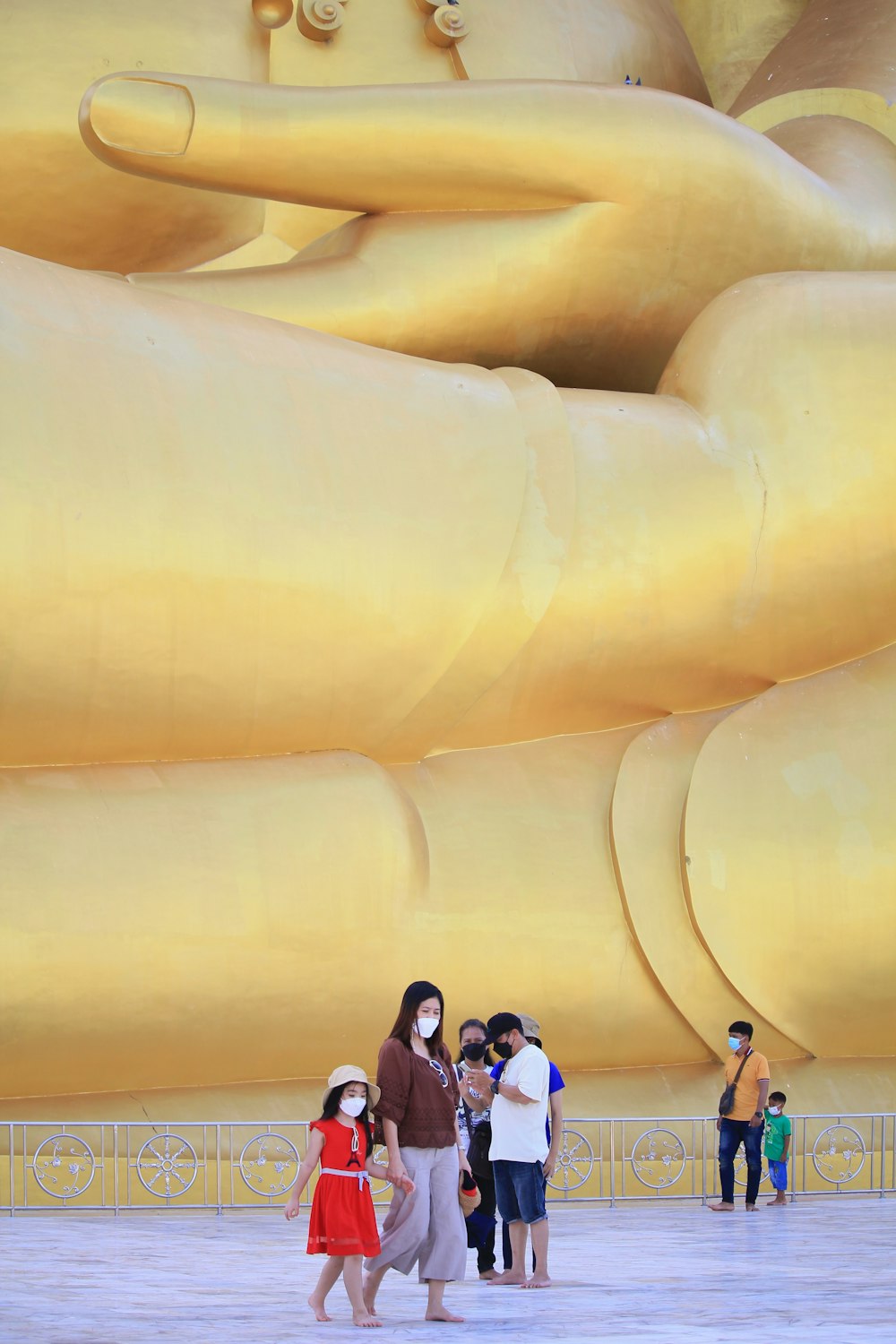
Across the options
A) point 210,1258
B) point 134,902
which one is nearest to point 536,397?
point 134,902

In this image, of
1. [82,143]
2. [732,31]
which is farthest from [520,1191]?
[732,31]

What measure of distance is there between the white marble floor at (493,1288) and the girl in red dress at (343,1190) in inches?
3.7

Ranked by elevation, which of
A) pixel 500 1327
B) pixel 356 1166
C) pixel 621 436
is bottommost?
pixel 500 1327

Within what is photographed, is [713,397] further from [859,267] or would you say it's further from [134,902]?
[134,902]

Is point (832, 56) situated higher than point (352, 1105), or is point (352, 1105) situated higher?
point (832, 56)

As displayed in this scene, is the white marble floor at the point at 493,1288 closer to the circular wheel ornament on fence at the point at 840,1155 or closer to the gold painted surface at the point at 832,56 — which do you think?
the circular wheel ornament on fence at the point at 840,1155

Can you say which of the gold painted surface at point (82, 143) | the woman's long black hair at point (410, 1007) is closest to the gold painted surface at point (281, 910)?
the woman's long black hair at point (410, 1007)

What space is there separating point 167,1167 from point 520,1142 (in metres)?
2.10

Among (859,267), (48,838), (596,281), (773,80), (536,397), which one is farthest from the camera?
(773,80)

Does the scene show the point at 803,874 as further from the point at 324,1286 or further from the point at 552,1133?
the point at 324,1286

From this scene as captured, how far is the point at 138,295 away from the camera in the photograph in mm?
7141

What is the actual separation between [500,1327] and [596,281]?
17.0ft

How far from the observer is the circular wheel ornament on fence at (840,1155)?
293 inches

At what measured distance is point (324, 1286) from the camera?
4297 millimetres
